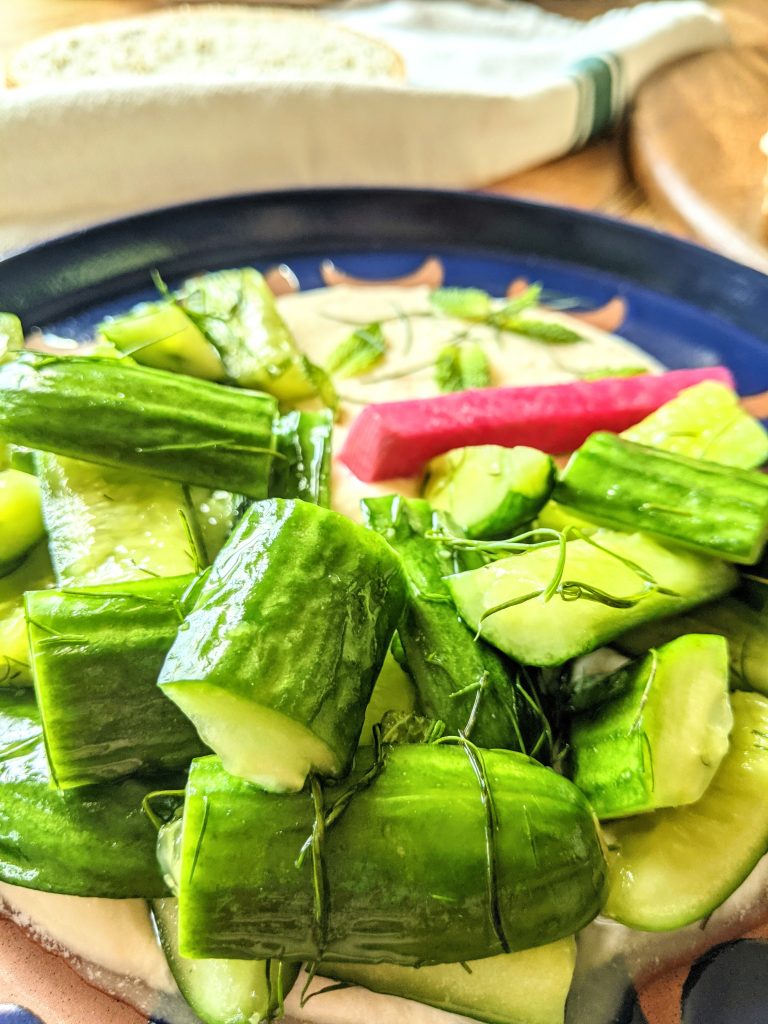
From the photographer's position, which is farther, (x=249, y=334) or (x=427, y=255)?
(x=427, y=255)

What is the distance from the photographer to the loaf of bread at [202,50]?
106 inches

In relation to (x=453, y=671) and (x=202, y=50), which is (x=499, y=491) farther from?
(x=202, y=50)

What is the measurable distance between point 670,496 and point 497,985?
2.17 feet

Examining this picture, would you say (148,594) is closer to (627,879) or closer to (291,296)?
(627,879)

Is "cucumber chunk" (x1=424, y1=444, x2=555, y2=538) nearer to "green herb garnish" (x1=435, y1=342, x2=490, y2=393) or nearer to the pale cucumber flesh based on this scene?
"green herb garnish" (x1=435, y1=342, x2=490, y2=393)

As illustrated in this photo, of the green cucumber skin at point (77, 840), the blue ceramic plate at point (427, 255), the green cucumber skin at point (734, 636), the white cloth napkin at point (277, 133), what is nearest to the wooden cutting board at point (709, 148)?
the white cloth napkin at point (277, 133)

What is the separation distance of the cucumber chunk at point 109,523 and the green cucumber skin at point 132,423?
43 millimetres

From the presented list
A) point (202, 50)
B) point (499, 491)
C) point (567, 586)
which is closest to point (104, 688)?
point (567, 586)

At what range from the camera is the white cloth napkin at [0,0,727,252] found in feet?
7.33

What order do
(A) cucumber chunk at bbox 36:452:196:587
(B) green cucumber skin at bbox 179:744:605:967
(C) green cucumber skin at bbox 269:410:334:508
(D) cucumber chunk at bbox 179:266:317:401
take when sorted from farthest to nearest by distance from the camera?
(D) cucumber chunk at bbox 179:266:317:401 < (C) green cucumber skin at bbox 269:410:334:508 < (A) cucumber chunk at bbox 36:452:196:587 < (B) green cucumber skin at bbox 179:744:605:967

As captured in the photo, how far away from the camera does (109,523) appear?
4.08 feet

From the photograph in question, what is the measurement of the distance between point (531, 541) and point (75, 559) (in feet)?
2.21

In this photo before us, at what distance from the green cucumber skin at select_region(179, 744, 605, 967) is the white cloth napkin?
194cm

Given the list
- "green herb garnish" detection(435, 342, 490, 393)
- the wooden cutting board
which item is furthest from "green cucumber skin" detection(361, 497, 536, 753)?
the wooden cutting board
